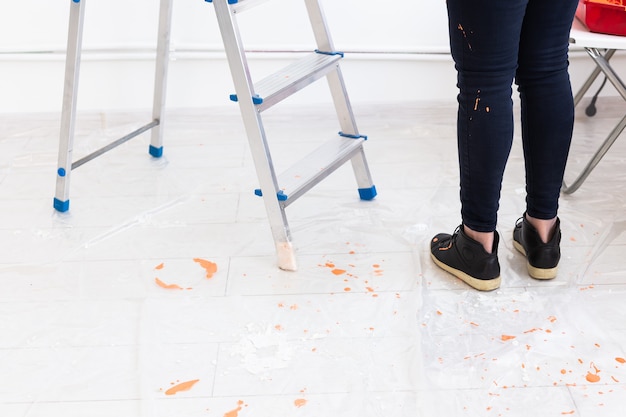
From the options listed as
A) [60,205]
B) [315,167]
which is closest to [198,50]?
[60,205]

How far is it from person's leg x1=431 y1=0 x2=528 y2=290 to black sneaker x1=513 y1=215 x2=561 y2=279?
0.29 ft

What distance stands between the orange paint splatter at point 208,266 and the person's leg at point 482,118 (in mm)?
559

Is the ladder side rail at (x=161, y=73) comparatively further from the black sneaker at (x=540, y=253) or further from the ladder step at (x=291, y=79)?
the black sneaker at (x=540, y=253)

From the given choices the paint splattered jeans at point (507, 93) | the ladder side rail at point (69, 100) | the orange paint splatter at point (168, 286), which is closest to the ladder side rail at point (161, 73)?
the ladder side rail at point (69, 100)

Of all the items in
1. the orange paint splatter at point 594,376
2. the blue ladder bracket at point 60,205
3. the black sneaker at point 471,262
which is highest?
the blue ladder bracket at point 60,205

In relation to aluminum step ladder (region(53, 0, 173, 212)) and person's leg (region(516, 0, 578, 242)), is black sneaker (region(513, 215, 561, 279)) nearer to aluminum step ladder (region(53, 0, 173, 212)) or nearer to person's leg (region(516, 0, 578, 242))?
person's leg (region(516, 0, 578, 242))

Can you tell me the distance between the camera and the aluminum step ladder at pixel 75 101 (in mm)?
2047

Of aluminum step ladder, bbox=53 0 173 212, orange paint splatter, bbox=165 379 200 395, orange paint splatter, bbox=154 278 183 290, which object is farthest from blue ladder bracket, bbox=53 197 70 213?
orange paint splatter, bbox=165 379 200 395

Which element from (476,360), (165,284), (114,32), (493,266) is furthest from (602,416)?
(114,32)

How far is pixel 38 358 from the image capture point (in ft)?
5.21

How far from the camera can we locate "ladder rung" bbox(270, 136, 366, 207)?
1908 millimetres

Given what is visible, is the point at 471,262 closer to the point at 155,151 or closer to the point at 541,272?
the point at 541,272

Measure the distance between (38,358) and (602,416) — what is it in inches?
43.2

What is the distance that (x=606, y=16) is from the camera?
6.47ft
